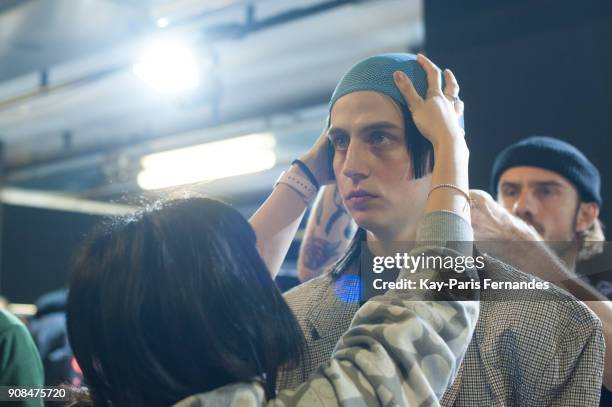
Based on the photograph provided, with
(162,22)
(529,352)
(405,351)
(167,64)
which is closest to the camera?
(405,351)

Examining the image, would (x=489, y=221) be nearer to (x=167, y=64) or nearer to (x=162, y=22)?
(x=162, y=22)

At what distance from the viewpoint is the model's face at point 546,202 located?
5.98ft

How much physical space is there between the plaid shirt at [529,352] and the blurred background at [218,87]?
0.46 meters

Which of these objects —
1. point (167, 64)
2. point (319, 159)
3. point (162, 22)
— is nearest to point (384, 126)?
point (319, 159)

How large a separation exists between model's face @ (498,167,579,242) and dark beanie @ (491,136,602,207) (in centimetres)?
2

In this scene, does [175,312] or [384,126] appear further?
[384,126]

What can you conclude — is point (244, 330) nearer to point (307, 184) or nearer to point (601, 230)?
point (307, 184)

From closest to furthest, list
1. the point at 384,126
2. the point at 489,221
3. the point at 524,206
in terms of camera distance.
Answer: the point at 384,126 → the point at 489,221 → the point at 524,206

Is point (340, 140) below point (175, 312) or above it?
above

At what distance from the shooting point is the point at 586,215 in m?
1.88

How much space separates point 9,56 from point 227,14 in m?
1.10

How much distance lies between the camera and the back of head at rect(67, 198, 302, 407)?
0.95 metres

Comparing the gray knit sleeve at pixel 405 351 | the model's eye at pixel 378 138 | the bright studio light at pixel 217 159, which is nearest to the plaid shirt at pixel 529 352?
the gray knit sleeve at pixel 405 351

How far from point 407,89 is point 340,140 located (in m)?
0.15
